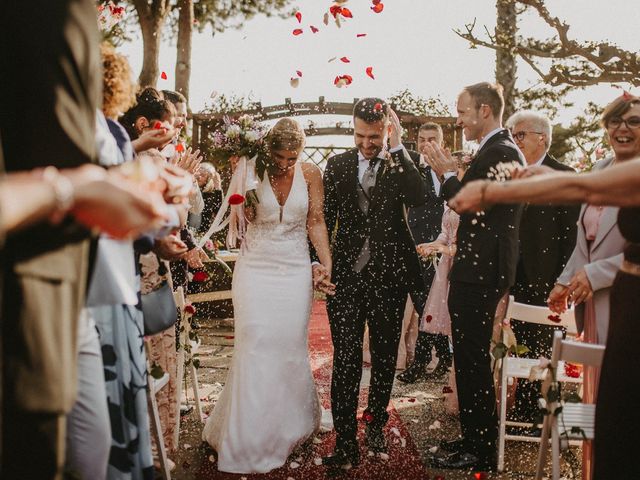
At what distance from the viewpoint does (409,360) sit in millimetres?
6816

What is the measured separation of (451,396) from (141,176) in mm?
4308

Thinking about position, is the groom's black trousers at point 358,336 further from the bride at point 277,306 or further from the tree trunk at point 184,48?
the tree trunk at point 184,48

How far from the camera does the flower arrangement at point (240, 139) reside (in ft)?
14.1

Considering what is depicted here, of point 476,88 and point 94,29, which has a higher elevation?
point 476,88

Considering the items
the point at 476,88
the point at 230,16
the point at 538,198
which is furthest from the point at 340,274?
the point at 230,16

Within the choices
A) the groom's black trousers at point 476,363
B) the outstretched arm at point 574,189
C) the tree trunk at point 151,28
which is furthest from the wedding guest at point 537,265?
the tree trunk at point 151,28

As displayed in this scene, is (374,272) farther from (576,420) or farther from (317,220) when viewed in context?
(576,420)

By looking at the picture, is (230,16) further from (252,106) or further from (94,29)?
(94,29)

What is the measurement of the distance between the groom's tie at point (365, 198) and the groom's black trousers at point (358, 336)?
0.19ft

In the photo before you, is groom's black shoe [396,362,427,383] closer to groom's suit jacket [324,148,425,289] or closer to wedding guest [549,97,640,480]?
groom's suit jacket [324,148,425,289]

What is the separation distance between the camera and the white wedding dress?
163 inches

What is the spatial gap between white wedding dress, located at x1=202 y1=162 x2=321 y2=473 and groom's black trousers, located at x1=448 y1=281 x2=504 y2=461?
982mm

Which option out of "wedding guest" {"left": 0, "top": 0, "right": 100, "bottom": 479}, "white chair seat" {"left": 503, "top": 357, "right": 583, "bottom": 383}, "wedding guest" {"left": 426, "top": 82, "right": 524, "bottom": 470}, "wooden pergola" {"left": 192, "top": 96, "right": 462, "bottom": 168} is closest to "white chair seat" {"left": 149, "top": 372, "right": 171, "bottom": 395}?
"wedding guest" {"left": 426, "top": 82, "right": 524, "bottom": 470}

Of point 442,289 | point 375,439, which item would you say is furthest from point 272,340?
point 442,289
